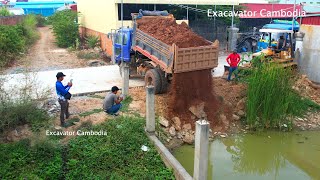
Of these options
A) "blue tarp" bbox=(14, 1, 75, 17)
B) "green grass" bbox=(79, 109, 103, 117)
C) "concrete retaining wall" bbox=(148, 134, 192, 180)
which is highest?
"blue tarp" bbox=(14, 1, 75, 17)

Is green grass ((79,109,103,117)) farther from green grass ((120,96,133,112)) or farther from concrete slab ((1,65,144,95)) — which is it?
concrete slab ((1,65,144,95))

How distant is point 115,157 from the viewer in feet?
20.9

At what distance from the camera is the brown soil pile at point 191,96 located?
8336 mm

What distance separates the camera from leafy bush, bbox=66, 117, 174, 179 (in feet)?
19.7

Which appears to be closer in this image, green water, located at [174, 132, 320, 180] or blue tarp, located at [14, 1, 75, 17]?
green water, located at [174, 132, 320, 180]

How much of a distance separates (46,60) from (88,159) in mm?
11517

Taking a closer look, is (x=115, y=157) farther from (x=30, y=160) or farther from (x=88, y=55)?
(x=88, y=55)

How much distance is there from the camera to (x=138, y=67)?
10938 mm

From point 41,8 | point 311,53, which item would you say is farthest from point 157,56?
point 41,8

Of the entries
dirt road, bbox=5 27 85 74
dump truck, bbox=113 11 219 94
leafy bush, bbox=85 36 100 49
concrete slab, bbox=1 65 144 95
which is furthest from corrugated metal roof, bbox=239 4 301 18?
dump truck, bbox=113 11 219 94

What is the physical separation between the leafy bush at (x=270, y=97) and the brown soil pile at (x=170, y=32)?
177 centimetres

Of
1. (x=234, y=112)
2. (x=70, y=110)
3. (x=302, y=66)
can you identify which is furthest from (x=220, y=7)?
(x=70, y=110)

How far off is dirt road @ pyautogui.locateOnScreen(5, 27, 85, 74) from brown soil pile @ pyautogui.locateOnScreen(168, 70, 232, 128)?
7178mm

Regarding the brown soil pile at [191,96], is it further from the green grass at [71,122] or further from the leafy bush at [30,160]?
the leafy bush at [30,160]
